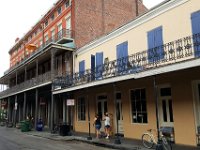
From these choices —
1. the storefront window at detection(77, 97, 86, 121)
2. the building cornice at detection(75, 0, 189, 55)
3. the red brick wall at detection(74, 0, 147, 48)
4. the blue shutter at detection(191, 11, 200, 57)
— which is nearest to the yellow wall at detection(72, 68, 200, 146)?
the blue shutter at detection(191, 11, 200, 57)

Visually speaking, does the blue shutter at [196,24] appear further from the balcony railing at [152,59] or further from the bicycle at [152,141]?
the bicycle at [152,141]

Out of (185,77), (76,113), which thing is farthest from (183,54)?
(76,113)

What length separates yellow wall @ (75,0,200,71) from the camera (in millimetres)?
12719

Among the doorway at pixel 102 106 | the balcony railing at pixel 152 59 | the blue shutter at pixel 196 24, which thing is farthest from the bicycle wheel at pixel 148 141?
the doorway at pixel 102 106

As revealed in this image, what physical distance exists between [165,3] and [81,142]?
8.78 metres

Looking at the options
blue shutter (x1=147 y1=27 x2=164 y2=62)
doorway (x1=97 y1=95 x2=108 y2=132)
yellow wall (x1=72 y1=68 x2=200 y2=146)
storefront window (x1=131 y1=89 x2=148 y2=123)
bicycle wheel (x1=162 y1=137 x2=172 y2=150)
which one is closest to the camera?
bicycle wheel (x1=162 y1=137 x2=172 y2=150)

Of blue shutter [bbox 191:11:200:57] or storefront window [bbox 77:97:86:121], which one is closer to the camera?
blue shutter [bbox 191:11:200:57]

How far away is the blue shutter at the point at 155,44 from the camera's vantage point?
42.4 ft

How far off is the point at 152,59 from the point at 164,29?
1.79 m

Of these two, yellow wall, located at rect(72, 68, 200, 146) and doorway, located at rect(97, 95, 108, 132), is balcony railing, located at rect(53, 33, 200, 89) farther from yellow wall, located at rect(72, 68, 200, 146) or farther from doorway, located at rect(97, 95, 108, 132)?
doorway, located at rect(97, 95, 108, 132)

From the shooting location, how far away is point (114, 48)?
59.0 ft

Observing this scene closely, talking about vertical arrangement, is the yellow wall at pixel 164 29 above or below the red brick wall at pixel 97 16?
below

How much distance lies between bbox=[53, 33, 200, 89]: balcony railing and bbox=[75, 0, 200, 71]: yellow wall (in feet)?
2.41

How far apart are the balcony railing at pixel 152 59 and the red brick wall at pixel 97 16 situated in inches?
275
